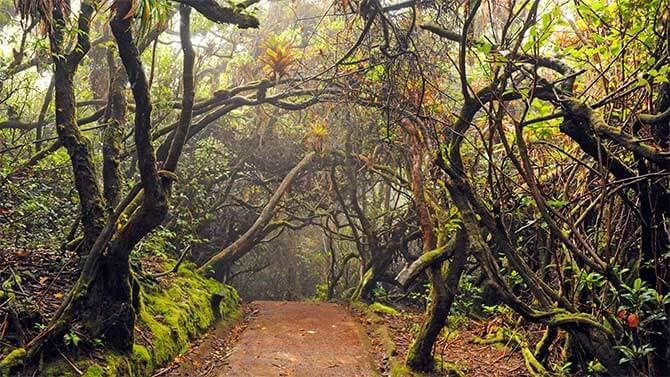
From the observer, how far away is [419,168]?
6148 millimetres

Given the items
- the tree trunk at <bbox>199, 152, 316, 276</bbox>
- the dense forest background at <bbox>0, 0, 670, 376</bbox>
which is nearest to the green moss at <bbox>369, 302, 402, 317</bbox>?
the dense forest background at <bbox>0, 0, 670, 376</bbox>

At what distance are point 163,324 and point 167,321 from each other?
14cm

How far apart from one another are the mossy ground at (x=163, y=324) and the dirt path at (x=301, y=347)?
0.70m

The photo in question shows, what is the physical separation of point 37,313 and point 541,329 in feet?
18.6

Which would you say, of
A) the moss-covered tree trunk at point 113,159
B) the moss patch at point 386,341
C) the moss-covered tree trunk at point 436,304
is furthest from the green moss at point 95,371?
the moss-covered tree trunk at point 436,304

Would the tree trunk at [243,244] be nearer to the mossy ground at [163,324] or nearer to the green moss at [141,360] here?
the mossy ground at [163,324]

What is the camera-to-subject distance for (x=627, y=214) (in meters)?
3.55

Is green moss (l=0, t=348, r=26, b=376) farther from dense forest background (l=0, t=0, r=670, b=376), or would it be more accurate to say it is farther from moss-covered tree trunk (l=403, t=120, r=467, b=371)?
moss-covered tree trunk (l=403, t=120, r=467, b=371)

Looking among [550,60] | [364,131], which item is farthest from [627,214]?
[364,131]

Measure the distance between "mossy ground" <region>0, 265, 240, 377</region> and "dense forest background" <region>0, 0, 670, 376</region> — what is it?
0.22 m

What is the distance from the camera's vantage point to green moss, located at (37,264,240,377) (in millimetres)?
4215

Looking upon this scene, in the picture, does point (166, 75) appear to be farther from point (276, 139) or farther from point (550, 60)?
point (550, 60)

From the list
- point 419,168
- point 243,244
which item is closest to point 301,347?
point 419,168

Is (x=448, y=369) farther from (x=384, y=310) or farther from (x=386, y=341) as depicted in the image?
(x=384, y=310)
